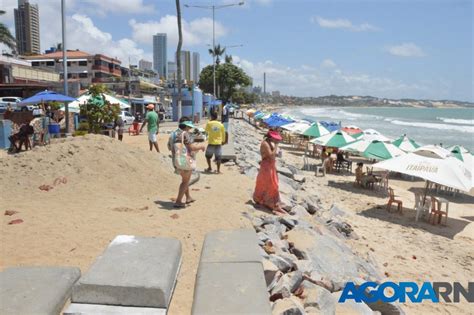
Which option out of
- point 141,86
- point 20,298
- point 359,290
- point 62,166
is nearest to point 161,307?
point 20,298

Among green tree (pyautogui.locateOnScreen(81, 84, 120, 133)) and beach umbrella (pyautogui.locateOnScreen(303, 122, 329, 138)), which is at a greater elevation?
green tree (pyautogui.locateOnScreen(81, 84, 120, 133))

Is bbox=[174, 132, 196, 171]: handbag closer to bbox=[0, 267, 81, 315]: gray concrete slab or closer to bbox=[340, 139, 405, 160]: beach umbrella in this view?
bbox=[0, 267, 81, 315]: gray concrete slab

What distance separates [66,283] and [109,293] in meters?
0.47

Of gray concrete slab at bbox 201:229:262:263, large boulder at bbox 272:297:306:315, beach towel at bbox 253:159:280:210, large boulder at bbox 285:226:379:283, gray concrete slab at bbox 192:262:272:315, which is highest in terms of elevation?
beach towel at bbox 253:159:280:210

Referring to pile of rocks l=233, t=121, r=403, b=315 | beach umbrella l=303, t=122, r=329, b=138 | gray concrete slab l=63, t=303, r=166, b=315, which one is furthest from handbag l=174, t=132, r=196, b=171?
beach umbrella l=303, t=122, r=329, b=138

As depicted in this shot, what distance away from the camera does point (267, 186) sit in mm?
7047

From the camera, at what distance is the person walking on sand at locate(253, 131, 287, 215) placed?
22.0ft

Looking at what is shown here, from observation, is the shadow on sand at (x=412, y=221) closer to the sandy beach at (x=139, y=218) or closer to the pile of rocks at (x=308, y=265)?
the sandy beach at (x=139, y=218)

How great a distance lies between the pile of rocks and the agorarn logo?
135 mm

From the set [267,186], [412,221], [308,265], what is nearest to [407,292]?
[308,265]

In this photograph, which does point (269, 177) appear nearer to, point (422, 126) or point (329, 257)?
point (329, 257)

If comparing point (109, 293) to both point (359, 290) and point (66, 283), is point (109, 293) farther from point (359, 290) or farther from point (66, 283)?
point (359, 290)

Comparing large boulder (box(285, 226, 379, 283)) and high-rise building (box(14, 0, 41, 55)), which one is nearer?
large boulder (box(285, 226, 379, 283))

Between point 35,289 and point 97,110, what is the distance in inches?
427
